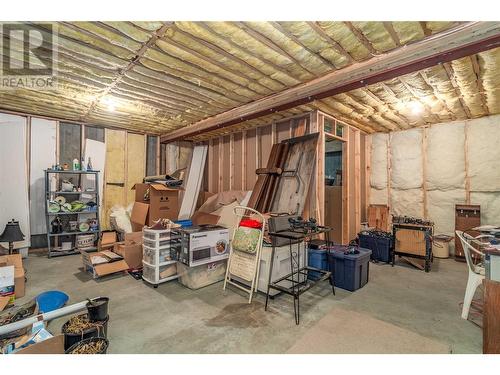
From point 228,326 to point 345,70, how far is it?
328 centimetres

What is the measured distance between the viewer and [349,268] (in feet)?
11.1

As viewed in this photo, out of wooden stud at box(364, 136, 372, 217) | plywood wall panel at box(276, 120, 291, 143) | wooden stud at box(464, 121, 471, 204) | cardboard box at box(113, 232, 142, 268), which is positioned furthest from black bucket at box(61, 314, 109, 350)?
wooden stud at box(464, 121, 471, 204)

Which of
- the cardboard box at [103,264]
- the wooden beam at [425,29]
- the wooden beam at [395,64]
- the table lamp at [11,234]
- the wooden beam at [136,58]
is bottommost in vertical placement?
the cardboard box at [103,264]

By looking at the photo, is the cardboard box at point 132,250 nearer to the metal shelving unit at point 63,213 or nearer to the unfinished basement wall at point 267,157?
the metal shelving unit at point 63,213

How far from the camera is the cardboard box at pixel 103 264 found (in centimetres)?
366

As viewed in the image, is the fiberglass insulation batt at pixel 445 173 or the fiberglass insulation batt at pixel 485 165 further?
the fiberglass insulation batt at pixel 445 173

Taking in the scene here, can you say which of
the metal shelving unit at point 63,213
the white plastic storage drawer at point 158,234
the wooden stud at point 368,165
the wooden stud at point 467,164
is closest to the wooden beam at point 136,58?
the metal shelving unit at point 63,213

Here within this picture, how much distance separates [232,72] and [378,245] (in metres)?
4.05

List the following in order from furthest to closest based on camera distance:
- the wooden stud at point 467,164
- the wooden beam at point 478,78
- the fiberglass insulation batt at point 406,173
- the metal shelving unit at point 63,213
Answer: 1. the fiberglass insulation batt at point 406,173
2. the wooden stud at point 467,164
3. the metal shelving unit at point 63,213
4. the wooden beam at point 478,78

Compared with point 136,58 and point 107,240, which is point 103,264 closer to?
point 107,240

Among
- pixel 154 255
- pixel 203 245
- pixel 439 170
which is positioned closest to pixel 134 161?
pixel 154 255

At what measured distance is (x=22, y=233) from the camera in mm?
4770

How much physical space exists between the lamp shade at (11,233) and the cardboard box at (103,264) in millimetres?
1609
